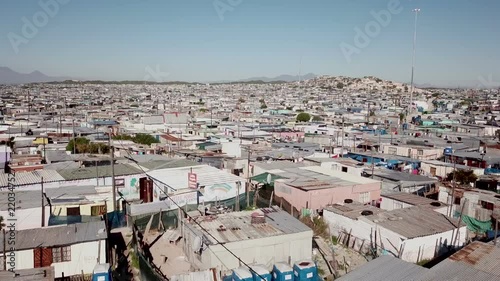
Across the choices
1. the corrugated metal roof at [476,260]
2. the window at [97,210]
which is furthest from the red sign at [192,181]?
the corrugated metal roof at [476,260]

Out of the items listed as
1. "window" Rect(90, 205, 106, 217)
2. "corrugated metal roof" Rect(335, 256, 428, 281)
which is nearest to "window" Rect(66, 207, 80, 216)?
"window" Rect(90, 205, 106, 217)

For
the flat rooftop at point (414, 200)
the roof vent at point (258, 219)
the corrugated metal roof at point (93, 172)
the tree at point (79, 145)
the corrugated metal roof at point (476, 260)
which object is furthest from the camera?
the tree at point (79, 145)

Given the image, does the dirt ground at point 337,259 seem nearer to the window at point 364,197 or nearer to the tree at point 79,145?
the window at point 364,197

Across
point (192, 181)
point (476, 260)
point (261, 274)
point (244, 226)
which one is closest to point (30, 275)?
point (261, 274)

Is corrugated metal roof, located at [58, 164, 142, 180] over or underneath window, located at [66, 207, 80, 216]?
over

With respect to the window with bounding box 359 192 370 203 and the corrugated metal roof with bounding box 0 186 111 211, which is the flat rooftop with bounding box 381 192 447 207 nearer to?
the window with bounding box 359 192 370 203

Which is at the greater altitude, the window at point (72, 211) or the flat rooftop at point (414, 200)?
the flat rooftop at point (414, 200)
